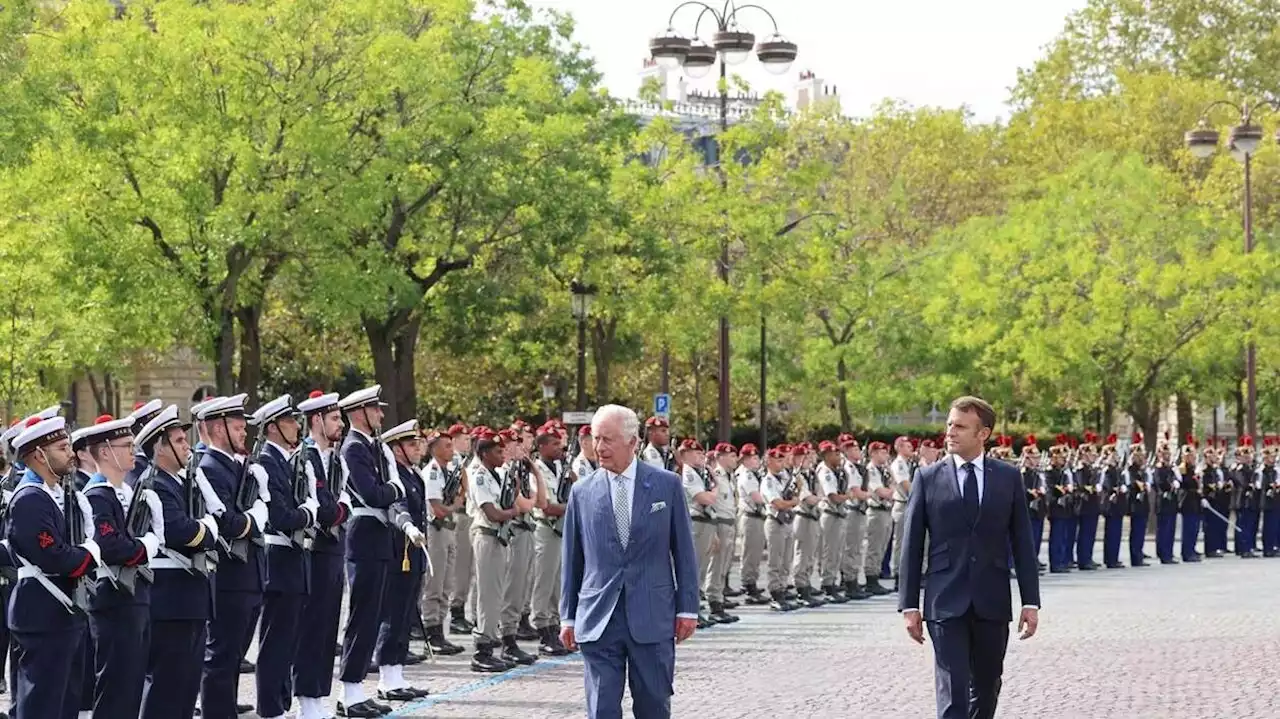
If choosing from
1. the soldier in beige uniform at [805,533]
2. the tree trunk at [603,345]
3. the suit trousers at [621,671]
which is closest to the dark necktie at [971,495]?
the suit trousers at [621,671]

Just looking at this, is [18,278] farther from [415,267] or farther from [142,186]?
[415,267]

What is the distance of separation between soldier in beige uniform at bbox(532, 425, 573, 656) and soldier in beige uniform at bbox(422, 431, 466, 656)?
0.76 m

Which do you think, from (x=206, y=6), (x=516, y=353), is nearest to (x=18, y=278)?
(x=206, y=6)

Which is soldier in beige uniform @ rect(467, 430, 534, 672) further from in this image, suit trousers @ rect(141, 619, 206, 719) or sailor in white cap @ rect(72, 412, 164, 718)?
sailor in white cap @ rect(72, 412, 164, 718)

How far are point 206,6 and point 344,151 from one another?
309 cm

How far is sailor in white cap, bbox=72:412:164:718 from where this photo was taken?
10.8 meters

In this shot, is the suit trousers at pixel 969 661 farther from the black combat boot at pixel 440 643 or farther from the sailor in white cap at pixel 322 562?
the black combat boot at pixel 440 643

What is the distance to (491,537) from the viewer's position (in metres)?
17.7

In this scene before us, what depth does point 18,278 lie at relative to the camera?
32406 millimetres

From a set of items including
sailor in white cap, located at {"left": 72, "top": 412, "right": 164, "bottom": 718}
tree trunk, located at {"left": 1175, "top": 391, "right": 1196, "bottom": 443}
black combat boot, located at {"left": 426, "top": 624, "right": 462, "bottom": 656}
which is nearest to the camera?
sailor in white cap, located at {"left": 72, "top": 412, "right": 164, "bottom": 718}

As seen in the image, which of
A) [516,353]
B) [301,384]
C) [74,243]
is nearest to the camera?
[74,243]

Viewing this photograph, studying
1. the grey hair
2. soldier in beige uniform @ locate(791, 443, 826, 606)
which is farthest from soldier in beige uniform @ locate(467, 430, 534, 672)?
soldier in beige uniform @ locate(791, 443, 826, 606)

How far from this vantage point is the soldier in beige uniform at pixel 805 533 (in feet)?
83.6

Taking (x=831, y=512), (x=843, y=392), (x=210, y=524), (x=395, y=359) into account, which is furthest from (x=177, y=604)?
(x=843, y=392)
